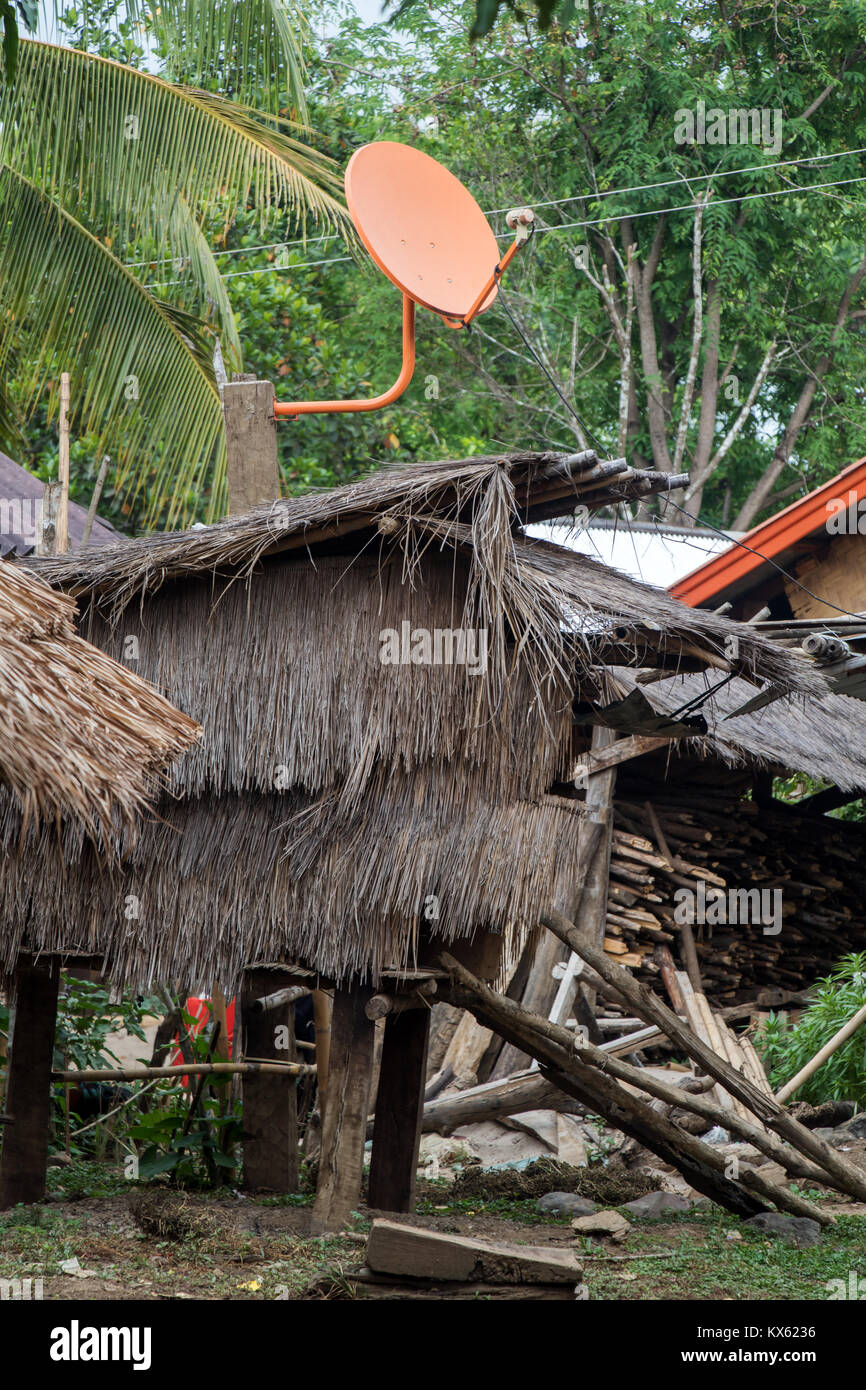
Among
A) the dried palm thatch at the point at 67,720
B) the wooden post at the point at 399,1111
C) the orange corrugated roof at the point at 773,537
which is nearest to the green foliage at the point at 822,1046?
the orange corrugated roof at the point at 773,537

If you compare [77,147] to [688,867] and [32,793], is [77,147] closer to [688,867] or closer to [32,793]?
[32,793]

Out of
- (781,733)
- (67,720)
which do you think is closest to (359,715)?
(67,720)

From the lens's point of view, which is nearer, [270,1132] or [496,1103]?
[270,1132]

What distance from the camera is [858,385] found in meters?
22.8

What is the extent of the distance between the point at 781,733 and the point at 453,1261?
22.5 ft

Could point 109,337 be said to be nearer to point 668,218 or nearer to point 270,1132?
point 270,1132

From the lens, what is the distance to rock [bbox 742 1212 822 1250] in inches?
277

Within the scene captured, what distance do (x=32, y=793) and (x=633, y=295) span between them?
19130 millimetres

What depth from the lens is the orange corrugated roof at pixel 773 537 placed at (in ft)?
35.3

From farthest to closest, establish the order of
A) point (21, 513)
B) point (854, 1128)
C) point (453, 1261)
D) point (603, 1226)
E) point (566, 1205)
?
1. point (21, 513)
2. point (854, 1128)
3. point (566, 1205)
4. point (603, 1226)
5. point (453, 1261)

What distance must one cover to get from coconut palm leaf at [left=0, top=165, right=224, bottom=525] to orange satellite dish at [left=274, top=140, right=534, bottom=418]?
195 cm

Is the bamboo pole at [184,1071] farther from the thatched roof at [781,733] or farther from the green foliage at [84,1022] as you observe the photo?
the thatched roof at [781,733]

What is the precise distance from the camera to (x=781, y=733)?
1138 centimetres

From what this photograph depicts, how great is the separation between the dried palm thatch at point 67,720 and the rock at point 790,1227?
3936 millimetres
